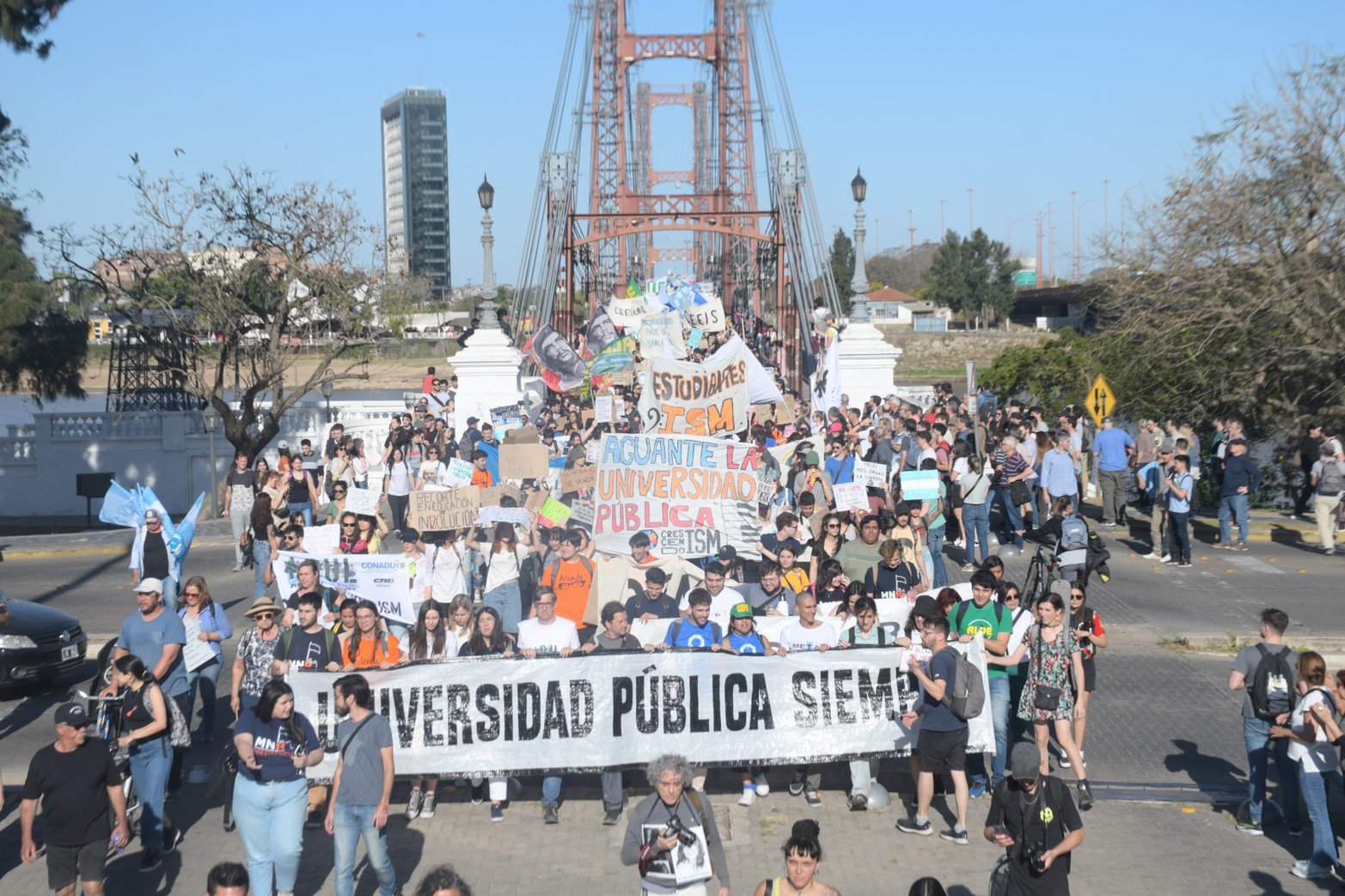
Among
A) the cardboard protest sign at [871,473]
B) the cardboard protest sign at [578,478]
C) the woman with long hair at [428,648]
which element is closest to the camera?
the woman with long hair at [428,648]

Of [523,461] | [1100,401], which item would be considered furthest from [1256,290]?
[523,461]

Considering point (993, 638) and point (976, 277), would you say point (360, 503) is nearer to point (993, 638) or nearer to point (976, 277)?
point (993, 638)

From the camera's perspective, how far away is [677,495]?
12531 mm

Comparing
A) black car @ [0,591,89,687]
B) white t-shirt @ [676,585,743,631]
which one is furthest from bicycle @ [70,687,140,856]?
white t-shirt @ [676,585,743,631]

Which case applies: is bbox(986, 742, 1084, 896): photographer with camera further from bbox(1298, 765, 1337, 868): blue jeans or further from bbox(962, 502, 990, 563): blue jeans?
bbox(962, 502, 990, 563): blue jeans

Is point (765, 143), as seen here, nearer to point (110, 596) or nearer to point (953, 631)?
point (110, 596)

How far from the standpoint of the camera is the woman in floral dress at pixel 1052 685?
28.8 feet

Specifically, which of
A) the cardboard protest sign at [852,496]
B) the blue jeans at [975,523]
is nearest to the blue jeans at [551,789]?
the cardboard protest sign at [852,496]

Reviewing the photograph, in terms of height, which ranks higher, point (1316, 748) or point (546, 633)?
point (546, 633)

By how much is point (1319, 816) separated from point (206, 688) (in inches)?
290

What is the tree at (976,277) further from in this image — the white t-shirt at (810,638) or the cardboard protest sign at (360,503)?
the white t-shirt at (810,638)

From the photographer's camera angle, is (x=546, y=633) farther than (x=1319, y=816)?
Yes

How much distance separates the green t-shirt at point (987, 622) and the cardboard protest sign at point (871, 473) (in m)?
6.56

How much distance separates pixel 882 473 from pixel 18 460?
20.9m
